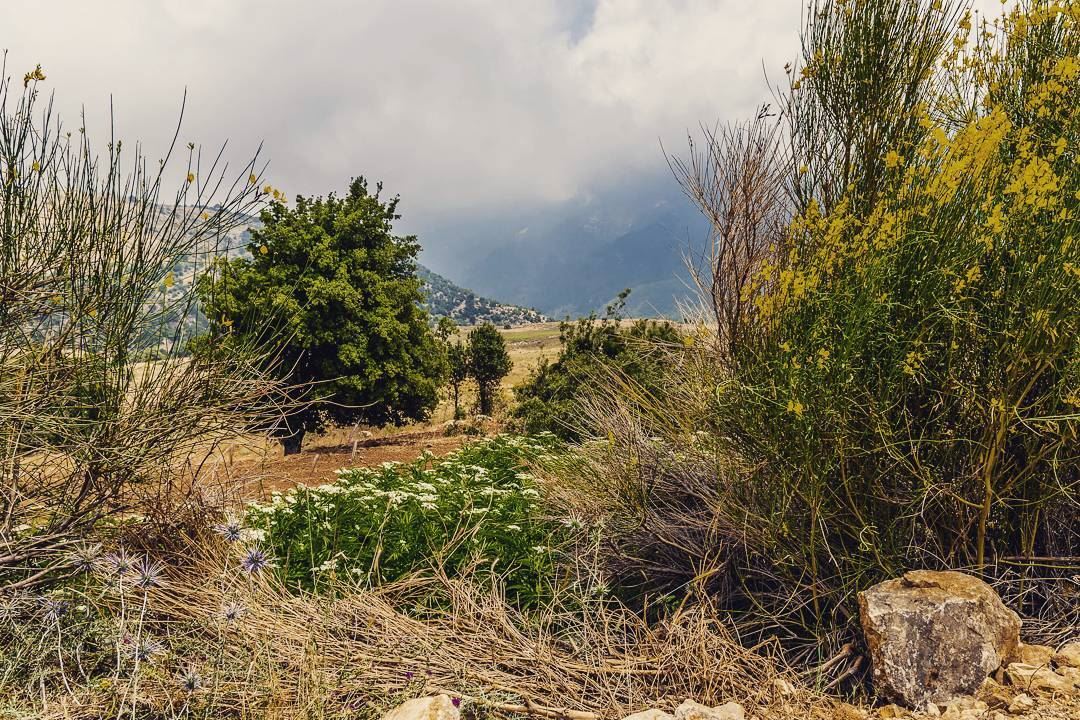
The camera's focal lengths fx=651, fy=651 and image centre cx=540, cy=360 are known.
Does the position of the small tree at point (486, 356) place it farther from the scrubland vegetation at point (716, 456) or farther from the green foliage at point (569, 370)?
the scrubland vegetation at point (716, 456)

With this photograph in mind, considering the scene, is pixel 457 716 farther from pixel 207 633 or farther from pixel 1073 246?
pixel 1073 246

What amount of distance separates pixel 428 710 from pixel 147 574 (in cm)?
143

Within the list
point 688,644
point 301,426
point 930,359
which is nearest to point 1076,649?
point 930,359

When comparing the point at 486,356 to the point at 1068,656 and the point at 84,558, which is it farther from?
the point at 1068,656

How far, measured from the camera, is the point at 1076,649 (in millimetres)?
2885

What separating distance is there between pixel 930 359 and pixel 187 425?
3.79 m

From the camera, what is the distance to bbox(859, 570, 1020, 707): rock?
275 centimetres

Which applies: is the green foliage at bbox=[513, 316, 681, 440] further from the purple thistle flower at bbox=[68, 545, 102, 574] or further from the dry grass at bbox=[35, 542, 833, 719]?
the purple thistle flower at bbox=[68, 545, 102, 574]

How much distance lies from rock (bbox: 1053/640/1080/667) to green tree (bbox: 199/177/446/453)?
10551 millimetres

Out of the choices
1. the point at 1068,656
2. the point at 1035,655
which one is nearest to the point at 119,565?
the point at 1035,655

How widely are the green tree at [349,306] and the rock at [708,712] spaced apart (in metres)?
9.89

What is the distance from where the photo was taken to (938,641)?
9.05ft

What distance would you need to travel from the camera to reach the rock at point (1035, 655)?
2842 millimetres

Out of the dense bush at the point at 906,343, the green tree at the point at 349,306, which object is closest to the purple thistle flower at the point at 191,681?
the dense bush at the point at 906,343
